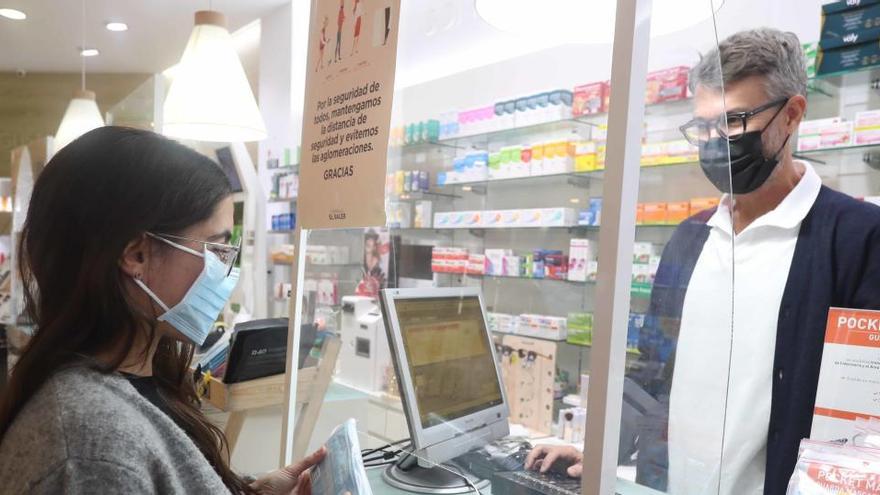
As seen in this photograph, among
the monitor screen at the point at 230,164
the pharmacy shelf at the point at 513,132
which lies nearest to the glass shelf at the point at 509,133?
the pharmacy shelf at the point at 513,132

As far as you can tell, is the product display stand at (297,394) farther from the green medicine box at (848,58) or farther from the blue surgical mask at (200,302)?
the green medicine box at (848,58)

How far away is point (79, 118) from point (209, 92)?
99.5 inches

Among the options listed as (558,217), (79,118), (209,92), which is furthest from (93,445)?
(79,118)

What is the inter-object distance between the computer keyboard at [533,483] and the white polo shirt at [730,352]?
206mm

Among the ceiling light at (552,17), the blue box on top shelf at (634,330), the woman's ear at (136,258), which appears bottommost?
the blue box on top shelf at (634,330)

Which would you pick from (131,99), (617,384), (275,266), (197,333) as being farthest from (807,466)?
(131,99)

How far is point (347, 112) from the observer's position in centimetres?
129

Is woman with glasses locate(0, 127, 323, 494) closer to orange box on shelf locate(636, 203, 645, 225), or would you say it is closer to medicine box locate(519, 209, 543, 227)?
orange box on shelf locate(636, 203, 645, 225)

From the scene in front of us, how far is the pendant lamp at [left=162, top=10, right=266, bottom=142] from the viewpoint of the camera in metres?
2.70

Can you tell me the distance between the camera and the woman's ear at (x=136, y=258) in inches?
42.6

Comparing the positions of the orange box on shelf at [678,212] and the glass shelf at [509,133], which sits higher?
the glass shelf at [509,133]

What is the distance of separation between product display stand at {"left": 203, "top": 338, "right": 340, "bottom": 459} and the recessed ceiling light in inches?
198

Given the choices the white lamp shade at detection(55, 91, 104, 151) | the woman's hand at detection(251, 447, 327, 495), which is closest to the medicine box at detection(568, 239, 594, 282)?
the woman's hand at detection(251, 447, 327, 495)

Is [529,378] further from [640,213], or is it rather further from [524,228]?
[524,228]
